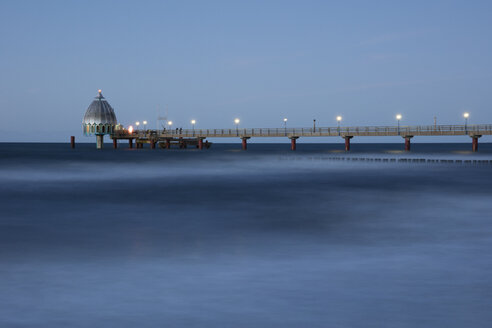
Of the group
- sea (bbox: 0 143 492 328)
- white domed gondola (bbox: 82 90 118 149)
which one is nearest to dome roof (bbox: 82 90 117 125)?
white domed gondola (bbox: 82 90 118 149)

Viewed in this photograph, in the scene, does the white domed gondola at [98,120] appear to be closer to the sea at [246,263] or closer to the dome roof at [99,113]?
the dome roof at [99,113]

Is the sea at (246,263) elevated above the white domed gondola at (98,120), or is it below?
below

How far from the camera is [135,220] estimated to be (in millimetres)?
22016

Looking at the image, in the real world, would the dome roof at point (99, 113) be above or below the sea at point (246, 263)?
above

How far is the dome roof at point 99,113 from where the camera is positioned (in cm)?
15875

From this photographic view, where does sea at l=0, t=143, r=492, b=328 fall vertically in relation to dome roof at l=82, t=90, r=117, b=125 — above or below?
below

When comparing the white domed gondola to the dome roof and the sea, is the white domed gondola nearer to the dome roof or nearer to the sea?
the dome roof

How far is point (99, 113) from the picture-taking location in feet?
521

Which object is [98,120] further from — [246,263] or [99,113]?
[246,263]

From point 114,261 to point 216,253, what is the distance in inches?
96.4

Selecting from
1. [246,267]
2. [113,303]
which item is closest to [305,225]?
[246,267]

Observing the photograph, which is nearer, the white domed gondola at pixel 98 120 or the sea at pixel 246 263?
the sea at pixel 246 263

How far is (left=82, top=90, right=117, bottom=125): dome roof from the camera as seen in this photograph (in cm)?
15875

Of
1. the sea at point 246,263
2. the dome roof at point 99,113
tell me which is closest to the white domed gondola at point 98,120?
the dome roof at point 99,113
